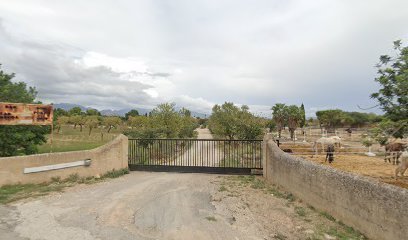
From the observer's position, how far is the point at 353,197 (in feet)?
22.2

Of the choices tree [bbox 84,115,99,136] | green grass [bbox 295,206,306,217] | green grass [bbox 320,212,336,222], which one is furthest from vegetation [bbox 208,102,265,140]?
tree [bbox 84,115,99,136]

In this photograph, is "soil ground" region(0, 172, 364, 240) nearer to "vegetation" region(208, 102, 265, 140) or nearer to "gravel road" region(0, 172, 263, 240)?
"gravel road" region(0, 172, 263, 240)

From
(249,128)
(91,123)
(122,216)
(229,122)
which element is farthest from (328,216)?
(91,123)

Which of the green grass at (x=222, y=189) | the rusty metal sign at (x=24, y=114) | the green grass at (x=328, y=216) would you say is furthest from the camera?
the rusty metal sign at (x=24, y=114)

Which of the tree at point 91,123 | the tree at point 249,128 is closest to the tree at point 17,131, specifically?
the tree at point 249,128

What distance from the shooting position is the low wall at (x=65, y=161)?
35.4 feet

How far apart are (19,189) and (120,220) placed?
513cm

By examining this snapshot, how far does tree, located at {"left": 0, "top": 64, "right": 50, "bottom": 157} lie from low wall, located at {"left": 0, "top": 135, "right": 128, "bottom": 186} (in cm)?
517

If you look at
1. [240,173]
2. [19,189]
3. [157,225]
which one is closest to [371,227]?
[157,225]

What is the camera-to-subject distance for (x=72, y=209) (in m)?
8.29

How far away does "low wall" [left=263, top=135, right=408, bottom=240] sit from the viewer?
5531 millimetres

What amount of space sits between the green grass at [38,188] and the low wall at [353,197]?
7686 millimetres

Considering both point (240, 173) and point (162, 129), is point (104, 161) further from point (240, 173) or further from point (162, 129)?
point (162, 129)

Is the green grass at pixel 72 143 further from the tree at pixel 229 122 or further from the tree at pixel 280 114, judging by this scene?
the tree at pixel 280 114
